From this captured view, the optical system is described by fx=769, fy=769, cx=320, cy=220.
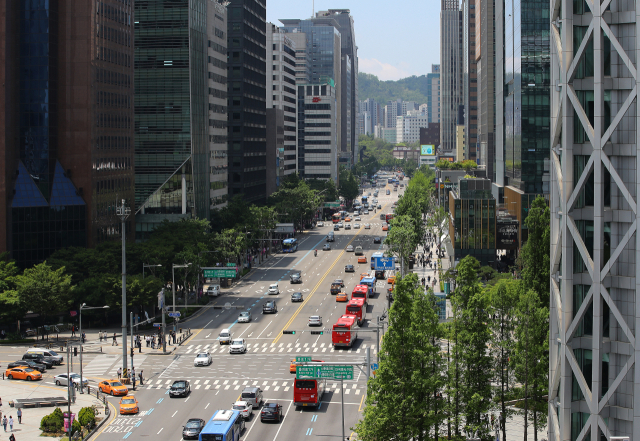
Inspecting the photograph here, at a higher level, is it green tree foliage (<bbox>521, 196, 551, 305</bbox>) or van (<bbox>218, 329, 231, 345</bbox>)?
green tree foliage (<bbox>521, 196, 551, 305</bbox>)

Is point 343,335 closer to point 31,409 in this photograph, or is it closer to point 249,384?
point 249,384

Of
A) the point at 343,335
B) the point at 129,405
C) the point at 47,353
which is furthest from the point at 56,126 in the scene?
the point at 129,405

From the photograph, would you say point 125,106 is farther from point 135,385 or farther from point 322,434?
point 322,434

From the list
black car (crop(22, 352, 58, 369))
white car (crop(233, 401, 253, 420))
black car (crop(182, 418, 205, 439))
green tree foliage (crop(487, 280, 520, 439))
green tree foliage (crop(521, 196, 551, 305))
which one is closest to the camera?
green tree foliage (crop(487, 280, 520, 439))

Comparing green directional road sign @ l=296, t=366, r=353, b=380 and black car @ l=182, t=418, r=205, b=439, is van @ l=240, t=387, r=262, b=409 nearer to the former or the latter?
green directional road sign @ l=296, t=366, r=353, b=380

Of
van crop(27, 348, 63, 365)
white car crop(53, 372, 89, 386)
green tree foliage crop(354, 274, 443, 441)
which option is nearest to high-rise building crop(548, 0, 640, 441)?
green tree foliage crop(354, 274, 443, 441)

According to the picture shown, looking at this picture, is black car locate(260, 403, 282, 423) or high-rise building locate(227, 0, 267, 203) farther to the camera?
high-rise building locate(227, 0, 267, 203)

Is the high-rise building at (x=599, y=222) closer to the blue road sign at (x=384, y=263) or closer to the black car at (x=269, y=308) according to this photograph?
the black car at (x=269, y=308)

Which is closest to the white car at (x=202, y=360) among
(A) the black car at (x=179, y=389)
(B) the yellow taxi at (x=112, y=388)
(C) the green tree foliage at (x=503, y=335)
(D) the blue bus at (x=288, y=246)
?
(B) the yellow taxi at (x=112, y=388)
